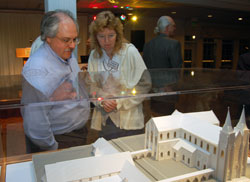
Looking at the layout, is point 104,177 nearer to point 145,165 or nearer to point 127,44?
point 145,165

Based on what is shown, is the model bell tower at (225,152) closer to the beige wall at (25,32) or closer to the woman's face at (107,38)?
the woman's face at (107,38)

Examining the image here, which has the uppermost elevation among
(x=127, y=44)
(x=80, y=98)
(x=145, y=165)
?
(x=127, y=44)

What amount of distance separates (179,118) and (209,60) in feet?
23.1

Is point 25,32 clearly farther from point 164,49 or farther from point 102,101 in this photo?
point 102,101

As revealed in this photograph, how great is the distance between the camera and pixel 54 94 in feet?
A: 5.45

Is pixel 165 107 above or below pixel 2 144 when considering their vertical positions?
above

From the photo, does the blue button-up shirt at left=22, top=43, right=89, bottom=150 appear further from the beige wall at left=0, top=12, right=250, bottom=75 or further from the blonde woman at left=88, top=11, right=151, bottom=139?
the beige wall at left=0, top=12, right=250, bottom=75

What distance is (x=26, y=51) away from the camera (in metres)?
5.41

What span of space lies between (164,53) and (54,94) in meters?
1.72

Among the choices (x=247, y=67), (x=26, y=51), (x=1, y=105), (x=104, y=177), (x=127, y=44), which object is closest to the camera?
(x=104, y=177)

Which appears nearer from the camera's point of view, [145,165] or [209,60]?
[145,165]

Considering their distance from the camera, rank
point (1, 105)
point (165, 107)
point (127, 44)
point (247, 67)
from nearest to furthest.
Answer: point (1, 105)
point (165, 107)
point (127, 44)
point (247, 67)

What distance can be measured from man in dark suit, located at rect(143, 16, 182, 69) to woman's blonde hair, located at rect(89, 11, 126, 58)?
0.86 meters

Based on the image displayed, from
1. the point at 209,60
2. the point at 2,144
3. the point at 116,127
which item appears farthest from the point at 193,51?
the point at 2,144
